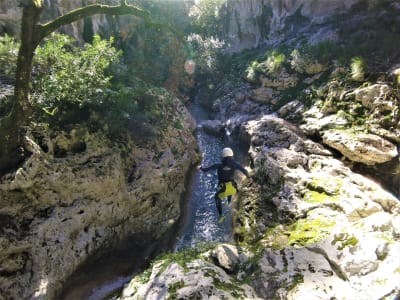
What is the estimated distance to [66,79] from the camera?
923 centimetres

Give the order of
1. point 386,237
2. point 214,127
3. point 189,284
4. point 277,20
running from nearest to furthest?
point 386,237
point 189,284
point 214,127
point 277,20

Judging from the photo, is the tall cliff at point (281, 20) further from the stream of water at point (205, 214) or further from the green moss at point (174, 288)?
the green moss at point (174, 288)

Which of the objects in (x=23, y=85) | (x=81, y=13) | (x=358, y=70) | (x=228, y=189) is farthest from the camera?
(x=358, y=70)

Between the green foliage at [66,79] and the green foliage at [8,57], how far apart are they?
653 mm

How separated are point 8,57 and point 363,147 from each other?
39.6 ft

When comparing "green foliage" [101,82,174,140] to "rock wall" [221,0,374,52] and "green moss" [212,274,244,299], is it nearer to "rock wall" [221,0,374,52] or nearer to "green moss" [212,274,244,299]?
"green moss" [212,274,244,299]

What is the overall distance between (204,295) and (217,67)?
2295cm

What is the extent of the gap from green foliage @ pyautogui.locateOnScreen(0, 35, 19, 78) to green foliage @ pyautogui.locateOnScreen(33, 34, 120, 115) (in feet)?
2.14

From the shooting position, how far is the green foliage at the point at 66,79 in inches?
353

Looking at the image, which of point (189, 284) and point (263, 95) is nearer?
point (189, 284)

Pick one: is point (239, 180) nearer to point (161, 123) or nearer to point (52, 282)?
point (161, 123)

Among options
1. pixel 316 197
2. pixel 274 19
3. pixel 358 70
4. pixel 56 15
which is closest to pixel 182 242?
pixel 316 197

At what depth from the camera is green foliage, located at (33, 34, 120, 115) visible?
29.5ft

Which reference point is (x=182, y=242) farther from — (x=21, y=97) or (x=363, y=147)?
(x=363, y=147)
